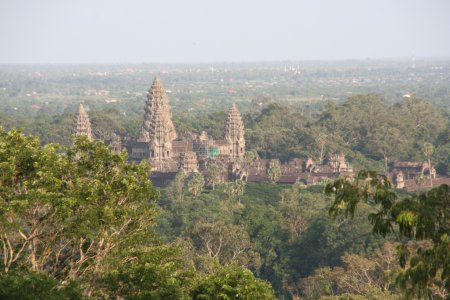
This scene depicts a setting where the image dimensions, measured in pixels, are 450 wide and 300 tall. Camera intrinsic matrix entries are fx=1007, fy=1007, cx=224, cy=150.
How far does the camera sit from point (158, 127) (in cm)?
9356

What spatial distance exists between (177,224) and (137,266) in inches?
1600

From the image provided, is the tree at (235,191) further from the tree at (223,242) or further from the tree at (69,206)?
the tree at (69,206)

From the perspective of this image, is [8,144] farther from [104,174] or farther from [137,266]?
[137,266]

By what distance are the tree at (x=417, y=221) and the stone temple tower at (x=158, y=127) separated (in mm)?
74797

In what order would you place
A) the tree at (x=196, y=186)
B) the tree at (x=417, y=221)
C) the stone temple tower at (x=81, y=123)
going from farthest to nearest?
the stone temple tower at (x=81, y=123)
the tree at (x=196, y=186)
the tree at (x=417, y=221)

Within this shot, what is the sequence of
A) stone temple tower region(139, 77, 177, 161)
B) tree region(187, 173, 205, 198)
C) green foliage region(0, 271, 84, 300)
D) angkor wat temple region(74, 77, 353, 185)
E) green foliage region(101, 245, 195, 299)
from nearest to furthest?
1. green foliage region(0, 271, 84, 300)
2. green foliage region(101, 245, 195, 299)
3. tree region(187, 173, 205, 198)
4. angkor wat temple region(74, 77, 353, 185)
5. stone temple tower region(139, 77, 177, 161)

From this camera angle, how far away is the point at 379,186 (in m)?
17.6

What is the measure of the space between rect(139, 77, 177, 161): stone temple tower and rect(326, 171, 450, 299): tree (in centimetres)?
7480

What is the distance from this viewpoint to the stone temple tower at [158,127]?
92.9 metres

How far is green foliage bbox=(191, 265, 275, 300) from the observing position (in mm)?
21625

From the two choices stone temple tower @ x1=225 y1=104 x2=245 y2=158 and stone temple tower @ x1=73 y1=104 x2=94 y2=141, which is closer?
stone temple tower @ x1=225 y1=104 x2=245 y2=158

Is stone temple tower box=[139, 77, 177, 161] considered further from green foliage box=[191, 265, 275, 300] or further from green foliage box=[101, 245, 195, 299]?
green foliage box=[191, 265, 275, 300]

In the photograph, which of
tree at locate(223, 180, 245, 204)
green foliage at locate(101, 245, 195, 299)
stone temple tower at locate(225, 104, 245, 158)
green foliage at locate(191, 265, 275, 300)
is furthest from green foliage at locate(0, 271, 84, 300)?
stone temple tower at locate(225, 104, 245, 158)

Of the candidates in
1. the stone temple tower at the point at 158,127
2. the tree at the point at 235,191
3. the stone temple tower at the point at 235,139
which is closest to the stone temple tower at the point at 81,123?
the stone temple tower at the point at 158,127
